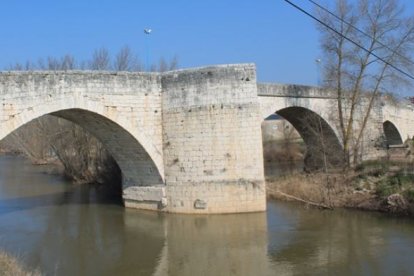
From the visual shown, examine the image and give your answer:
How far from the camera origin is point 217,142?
55.2 ft

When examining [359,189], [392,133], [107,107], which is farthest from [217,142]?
[392,133]

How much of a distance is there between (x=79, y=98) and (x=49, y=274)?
243 inches

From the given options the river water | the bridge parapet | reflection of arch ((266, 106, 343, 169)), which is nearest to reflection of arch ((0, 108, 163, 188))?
the river water

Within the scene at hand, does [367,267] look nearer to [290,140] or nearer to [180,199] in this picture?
[180,199]

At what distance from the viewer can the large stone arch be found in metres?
14.4

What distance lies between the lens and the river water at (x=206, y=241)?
36.8 ft

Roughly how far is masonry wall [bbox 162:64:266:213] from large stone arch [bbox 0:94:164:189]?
92 centimetres

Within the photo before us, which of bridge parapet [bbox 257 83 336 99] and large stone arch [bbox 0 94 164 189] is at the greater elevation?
bridge parapet [bbox 257 83 336 99]

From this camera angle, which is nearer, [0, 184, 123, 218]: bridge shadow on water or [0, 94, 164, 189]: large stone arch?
[0, 94, 164, 189]: large stone arch

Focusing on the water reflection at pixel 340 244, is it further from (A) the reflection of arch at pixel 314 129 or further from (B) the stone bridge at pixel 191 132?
(A) the reflection of arch at pixel 314 129

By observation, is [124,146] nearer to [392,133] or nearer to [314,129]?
[314,129]

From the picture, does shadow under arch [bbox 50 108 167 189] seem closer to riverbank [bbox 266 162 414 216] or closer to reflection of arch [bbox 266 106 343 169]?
riverbank [bbox 266 162 414 216]

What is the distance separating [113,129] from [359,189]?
28.6 ft

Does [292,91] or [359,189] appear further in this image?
[292,91]
